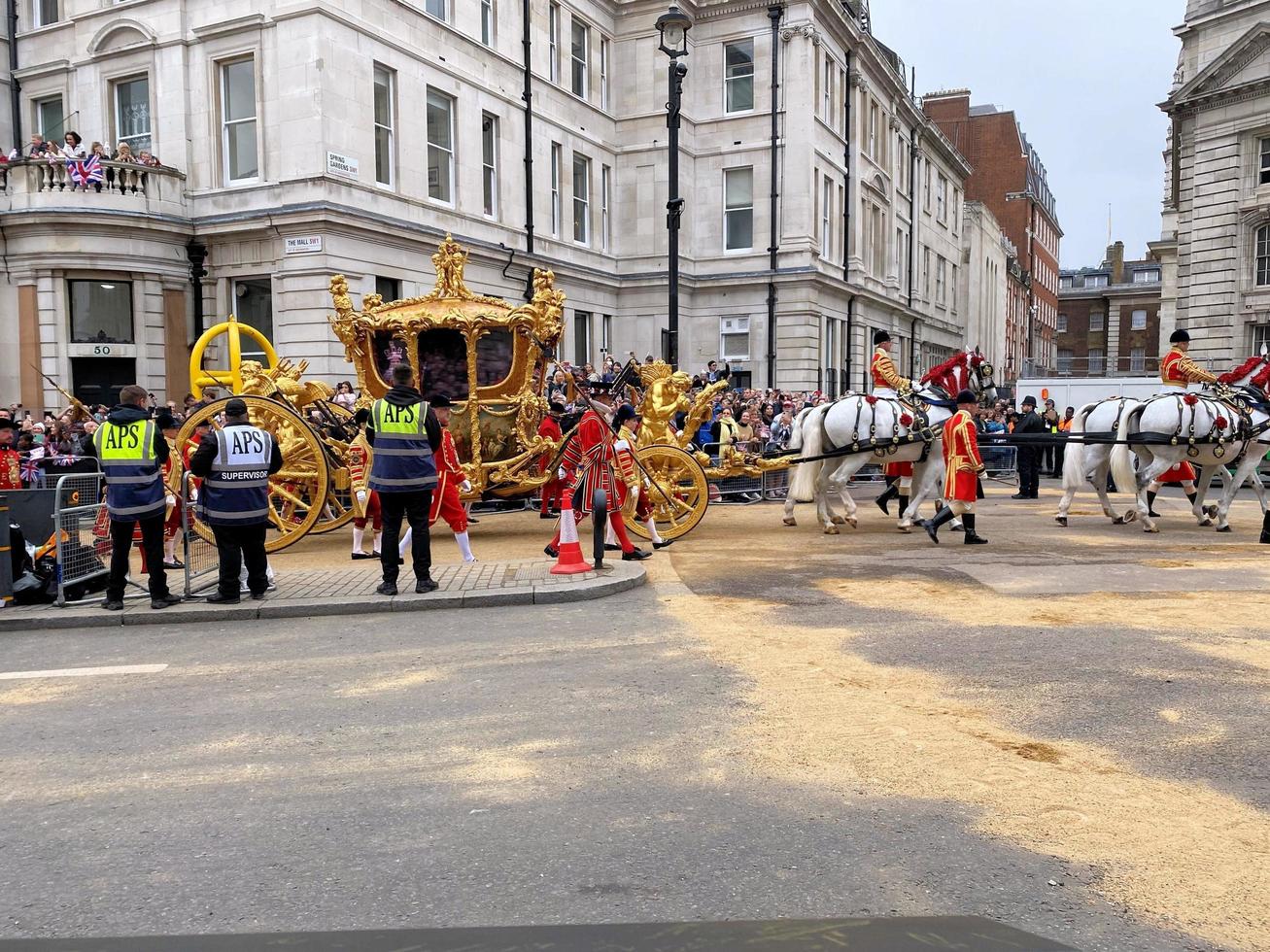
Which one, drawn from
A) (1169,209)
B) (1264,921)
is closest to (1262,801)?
(1264,921)

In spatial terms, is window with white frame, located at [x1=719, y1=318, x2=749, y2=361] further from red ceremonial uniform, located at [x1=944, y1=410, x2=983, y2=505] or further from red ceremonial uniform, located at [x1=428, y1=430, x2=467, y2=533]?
red ceremonial uniform, located at [x1=428, y1=430, x2=467, y2=533]

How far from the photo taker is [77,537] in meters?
8.66

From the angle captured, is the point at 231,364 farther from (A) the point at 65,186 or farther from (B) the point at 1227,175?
(B) the point at 1227,175

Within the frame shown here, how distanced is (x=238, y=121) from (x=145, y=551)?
580 inches

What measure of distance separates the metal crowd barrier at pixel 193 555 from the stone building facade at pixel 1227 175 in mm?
32261

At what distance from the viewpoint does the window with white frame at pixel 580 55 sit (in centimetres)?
2858

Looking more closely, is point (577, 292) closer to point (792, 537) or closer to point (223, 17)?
point (223, 17)

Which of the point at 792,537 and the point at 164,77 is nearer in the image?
the point at 792,537

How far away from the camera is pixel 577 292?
28.5m

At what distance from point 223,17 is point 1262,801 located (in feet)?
71.1

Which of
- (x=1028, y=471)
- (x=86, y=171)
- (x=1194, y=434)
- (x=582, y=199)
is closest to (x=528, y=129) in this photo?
(x=582, y=199)

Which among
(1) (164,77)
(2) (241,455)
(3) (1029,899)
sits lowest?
(3) (1029,899)

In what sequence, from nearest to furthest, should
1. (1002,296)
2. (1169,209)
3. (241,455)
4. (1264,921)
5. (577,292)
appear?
(1264,921) → (241,455) → (577,292) → (1169,209) → (1002,296)

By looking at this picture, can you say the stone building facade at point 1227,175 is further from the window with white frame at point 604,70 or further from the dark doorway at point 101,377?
the dark doorway at point 101,377
